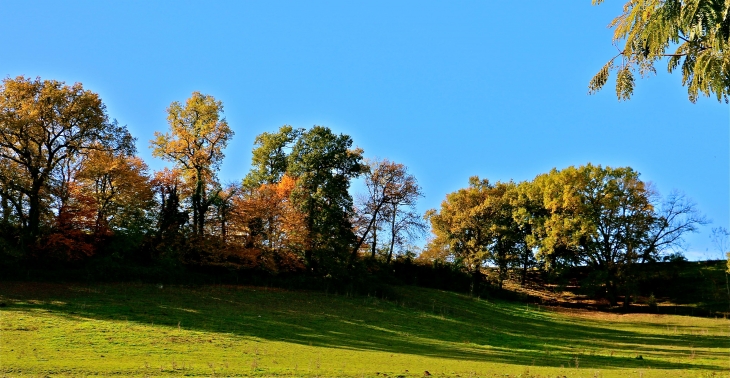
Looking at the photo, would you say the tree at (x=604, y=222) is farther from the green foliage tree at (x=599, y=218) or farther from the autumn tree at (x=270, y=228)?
the autumn tree at (x=270, y=228)

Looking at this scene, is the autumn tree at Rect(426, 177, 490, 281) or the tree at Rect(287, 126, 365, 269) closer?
the tree at Rect(287, 126, 365, 269)

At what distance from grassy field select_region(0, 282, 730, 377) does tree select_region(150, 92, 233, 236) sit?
32.9ft

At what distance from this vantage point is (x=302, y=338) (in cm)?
2381

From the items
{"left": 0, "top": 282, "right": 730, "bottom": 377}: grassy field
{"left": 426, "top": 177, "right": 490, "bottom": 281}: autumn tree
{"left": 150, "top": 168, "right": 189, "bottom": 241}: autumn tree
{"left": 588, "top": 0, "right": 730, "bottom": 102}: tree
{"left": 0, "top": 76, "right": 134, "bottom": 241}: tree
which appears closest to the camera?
{"left": 588, "top": 0, "right": 730, "bottom": 102}: tree

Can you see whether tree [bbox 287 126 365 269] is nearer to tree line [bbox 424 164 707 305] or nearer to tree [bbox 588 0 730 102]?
tree line [bbox 424 164 707 305]

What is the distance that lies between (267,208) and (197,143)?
26.0 feet

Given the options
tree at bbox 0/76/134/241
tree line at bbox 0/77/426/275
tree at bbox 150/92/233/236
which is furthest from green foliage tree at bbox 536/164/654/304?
tree at bbox 0/76/134/241

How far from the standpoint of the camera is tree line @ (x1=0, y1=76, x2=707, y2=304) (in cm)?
3844

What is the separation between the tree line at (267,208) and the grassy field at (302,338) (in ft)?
19.4

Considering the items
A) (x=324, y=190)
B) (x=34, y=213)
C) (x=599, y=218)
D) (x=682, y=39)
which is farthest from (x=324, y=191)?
(x=682, y=39)

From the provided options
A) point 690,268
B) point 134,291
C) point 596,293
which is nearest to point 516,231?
point 596,293

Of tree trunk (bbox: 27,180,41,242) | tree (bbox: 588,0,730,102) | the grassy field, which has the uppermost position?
tree (bbox: 588,0,730,102)

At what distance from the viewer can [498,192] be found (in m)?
64.6

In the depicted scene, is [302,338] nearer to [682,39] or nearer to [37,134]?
[682,39]
